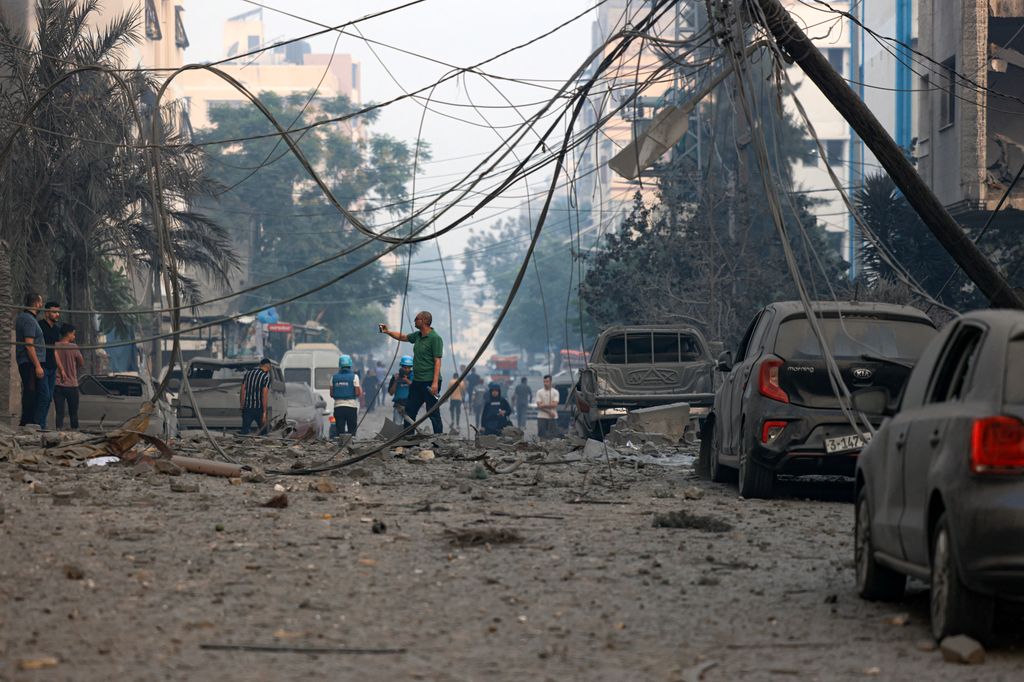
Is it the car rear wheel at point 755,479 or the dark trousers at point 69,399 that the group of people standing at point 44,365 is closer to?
the dark trousers at point 69,399

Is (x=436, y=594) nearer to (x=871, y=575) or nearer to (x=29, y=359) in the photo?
(x=871, y=575)

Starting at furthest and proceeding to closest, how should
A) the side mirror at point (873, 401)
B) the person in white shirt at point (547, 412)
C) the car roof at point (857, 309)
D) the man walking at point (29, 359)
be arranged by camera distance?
the person in white shirt at point (547, 412), the man walking at point (29, 359), the car roof at point (857, 309), the side mirror at point (873, 401)

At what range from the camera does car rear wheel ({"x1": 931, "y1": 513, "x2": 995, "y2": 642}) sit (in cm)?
563

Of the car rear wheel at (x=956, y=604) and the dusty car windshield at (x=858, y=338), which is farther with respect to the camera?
the dusty car windshield at (x=858, y=338)

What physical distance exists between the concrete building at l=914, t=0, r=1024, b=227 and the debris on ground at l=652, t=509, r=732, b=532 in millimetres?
16250

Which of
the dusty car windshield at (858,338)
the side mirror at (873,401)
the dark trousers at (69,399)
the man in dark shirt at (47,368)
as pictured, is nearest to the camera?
the side mirror at (873,401)

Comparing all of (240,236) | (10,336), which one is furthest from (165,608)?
(240,236)

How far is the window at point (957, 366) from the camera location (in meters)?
6.08

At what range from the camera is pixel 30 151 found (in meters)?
27.1

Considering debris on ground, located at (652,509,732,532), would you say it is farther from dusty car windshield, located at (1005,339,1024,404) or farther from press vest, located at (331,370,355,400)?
press vest, located at (331,370,355,400)

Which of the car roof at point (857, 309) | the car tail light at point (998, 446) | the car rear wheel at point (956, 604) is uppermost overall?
the car roof at point (857, 309)

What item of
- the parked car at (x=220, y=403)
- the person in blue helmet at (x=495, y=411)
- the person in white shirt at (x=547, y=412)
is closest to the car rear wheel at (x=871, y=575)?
the parked car at (x=220, y=403)

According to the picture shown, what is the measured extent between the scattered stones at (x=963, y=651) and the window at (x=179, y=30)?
235 feet

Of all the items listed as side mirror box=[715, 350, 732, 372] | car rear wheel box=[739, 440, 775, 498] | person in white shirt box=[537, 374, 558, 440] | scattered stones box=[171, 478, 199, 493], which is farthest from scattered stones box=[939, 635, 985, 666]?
person in white shirt box=[537, 374, 558, 440]
